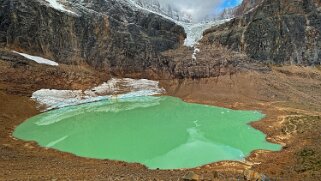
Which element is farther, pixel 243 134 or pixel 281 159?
pixel 243 134

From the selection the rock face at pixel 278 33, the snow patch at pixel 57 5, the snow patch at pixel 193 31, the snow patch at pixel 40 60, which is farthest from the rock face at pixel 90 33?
the rock face at pixel 278 33

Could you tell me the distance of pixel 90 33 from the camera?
70000 mm

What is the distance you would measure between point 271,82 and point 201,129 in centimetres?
3018

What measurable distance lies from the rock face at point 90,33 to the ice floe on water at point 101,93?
517cm

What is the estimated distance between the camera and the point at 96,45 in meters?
69.5

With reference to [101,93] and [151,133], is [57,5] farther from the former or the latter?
[151,133]

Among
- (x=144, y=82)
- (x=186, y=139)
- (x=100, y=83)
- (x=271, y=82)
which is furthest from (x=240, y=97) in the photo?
(x=186, y=139)

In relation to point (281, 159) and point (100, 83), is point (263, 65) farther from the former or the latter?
point (281, 159)

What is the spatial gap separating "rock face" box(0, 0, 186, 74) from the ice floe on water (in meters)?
5.17

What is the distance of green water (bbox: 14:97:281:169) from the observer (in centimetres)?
2856

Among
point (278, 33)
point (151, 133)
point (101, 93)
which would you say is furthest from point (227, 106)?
point (278, 33)

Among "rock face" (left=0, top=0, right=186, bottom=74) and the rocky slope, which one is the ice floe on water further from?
the rocky slope

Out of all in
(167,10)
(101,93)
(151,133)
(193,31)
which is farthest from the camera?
(167,10)

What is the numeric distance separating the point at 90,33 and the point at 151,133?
39072 mm
